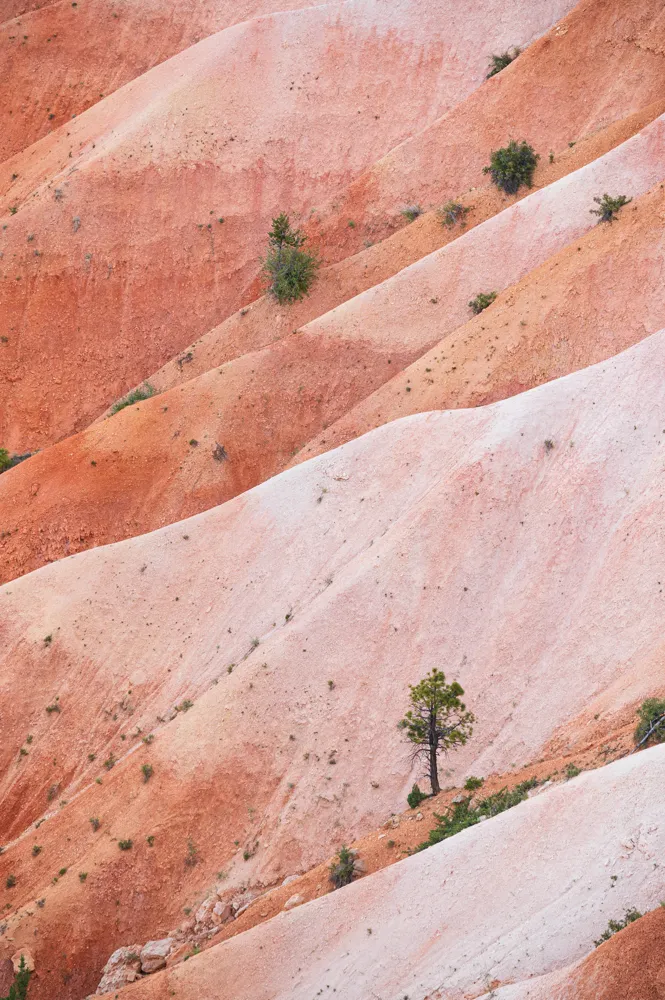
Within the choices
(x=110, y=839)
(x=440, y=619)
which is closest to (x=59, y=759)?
(x=110, y=839)

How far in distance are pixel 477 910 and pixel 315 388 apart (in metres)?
17.7

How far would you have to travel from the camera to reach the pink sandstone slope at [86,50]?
155 ft

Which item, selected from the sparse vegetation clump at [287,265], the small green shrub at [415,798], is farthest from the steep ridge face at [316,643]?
the sparse vegetation clump at [287,265]

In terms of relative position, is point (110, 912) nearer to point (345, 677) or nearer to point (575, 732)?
point (345, 677)

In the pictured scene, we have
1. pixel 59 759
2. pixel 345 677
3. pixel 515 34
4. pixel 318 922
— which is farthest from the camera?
pixel 515 34

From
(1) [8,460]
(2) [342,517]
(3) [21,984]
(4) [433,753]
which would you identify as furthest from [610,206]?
(3) [21,984]

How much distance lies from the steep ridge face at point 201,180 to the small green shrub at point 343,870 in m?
20.8

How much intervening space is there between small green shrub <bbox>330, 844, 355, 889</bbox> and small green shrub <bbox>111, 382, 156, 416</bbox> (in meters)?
18.3

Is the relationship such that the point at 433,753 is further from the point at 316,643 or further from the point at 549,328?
the point at 549,328

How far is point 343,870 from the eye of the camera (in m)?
22.6

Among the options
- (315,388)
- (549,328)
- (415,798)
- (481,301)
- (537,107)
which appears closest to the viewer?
(415,798)

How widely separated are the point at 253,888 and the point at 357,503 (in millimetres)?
9182

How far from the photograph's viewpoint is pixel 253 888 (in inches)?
984

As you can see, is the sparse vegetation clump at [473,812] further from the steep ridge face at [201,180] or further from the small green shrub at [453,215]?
the steep ridge face at [201,180]
